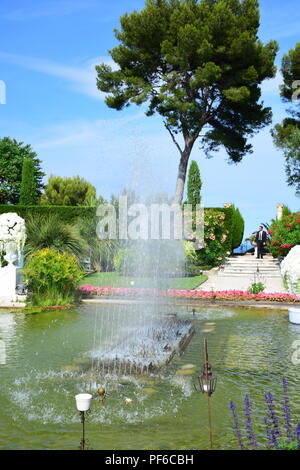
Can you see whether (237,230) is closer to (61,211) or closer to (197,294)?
(61,211)

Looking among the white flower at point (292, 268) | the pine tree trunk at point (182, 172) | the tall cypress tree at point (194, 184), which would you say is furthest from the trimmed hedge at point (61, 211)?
the white flower at point (292, 268)

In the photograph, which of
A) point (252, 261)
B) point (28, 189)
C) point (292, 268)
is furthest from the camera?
point (28, 189)

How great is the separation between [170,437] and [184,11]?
76.6 ft

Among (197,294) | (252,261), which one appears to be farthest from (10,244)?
(252,261)

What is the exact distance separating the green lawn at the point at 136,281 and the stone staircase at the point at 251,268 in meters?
2.44

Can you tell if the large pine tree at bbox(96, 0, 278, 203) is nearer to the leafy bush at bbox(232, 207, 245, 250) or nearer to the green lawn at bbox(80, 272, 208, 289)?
the leafy bush at bbox(232, 207, 245, 250)

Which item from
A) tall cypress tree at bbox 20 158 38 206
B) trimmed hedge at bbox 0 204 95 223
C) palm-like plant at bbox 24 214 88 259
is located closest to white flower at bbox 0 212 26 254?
palm-like plant at bbox 24 214 88 259

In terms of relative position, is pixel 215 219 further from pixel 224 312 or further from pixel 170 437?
pixel 170 437

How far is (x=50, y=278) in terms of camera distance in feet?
40.3

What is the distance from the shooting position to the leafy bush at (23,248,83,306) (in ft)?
40.1

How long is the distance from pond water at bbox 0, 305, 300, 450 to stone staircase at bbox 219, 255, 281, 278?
34.2ft

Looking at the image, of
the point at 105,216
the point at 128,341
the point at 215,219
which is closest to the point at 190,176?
the point at 215,219

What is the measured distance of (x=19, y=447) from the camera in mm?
4492

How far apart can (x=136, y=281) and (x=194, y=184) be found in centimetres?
1298
